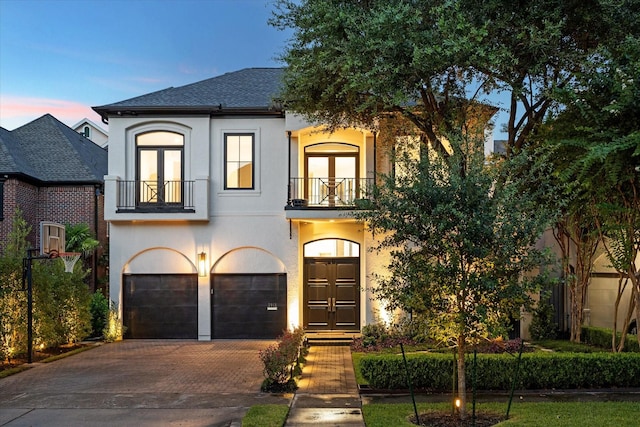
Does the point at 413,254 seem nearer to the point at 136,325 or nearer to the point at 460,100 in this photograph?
the point at 460,100

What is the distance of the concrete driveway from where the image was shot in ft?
31.5

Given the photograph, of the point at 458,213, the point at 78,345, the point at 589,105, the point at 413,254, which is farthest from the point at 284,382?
the point at 78,345

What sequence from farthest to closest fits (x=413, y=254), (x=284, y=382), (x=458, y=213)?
(x=284, y=382) < (x=413, y=254) < (x=458, y=213)

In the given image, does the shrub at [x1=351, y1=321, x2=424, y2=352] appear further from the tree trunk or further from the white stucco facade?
the tree trunk

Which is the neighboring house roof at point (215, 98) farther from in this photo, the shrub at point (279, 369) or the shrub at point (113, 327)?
the shrub at point (279, 369)

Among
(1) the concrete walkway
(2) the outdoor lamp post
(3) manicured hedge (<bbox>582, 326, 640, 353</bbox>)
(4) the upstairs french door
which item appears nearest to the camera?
(1) the concrete walkway

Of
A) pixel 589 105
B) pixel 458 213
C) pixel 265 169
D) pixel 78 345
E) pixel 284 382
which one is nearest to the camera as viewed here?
pixel 458 213

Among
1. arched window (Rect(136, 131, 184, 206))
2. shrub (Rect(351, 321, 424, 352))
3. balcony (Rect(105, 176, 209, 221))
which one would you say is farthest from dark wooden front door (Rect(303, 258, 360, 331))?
arched window (Rect(136, 131, 184, 206))

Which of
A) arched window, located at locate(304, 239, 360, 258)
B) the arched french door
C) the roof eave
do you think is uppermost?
the roof eave

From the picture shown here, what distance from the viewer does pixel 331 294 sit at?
64.0 feet

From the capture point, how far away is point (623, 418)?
29.5 feet

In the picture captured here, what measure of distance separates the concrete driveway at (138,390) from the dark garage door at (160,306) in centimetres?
259

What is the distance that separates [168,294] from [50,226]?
180 inches

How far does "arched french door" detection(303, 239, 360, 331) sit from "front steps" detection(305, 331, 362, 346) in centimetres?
36
